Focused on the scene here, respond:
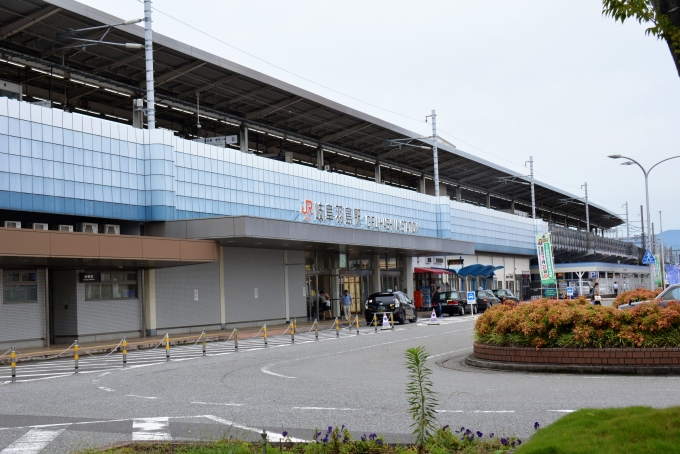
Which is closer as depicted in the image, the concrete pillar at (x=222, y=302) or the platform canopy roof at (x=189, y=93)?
the platform canopy roof at (x=189, y=93)

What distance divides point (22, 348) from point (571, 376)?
62.9 feet

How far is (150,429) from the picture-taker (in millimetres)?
10039

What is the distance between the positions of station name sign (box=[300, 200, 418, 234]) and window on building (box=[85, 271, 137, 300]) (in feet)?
47.0

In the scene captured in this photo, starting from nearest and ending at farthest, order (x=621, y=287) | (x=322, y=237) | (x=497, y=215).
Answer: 1. (x=322, y=237)
2. (x=497, y=215)
3. (x=621, y=287)

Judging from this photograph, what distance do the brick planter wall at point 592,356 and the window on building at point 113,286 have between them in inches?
696

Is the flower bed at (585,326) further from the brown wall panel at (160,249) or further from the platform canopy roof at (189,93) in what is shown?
the platform canopy roof at (189,93)

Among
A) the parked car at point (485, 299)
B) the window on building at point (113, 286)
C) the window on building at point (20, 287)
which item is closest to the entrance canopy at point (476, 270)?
the parked car at point (485, 299)

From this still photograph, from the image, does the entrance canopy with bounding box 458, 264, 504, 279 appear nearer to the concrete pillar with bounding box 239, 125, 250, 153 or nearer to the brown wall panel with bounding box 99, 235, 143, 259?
the concrete pillar with bounding box 239, 125, 250, 153

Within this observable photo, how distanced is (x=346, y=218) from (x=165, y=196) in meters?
16.9

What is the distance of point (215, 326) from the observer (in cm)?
3631

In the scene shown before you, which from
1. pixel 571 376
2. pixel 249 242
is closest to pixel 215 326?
pixel 249 242

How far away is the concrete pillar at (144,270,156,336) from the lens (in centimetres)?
3228

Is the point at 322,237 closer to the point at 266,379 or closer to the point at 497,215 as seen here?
the point at 266,379

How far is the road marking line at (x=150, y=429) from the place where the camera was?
937 centimetres
